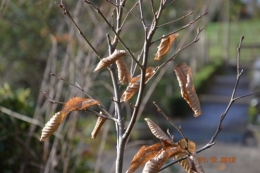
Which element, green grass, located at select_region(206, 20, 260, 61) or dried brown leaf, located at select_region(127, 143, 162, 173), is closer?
dried brown leaf, located at select_region(127, 143, 162, 173)

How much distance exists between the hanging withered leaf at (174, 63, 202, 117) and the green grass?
22240mm

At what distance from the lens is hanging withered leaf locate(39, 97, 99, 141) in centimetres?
157

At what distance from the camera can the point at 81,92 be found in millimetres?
3902

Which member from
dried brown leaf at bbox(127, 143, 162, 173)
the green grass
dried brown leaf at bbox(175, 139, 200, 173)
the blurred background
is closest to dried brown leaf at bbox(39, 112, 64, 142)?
dried brown leaf at bbox(127, 143, 162, 173)

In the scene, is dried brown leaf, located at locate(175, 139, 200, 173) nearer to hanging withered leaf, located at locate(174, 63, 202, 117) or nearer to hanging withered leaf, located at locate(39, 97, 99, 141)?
hanging withered leaf, located at locate(174, 63, 202, 117)

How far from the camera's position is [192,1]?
12.6 metres

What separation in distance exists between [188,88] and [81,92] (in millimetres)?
2413

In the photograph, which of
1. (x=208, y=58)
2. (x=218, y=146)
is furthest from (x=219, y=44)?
(x=218, y=146)

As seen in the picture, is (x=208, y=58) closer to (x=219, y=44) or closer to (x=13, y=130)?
(x=219, y=44)

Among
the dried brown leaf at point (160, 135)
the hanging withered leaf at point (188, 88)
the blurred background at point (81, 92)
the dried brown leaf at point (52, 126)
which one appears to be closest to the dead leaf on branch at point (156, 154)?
the dried brown leaf at point (160, 135)

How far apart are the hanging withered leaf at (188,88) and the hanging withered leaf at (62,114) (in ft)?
0.96

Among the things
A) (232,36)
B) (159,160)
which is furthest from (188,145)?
(232,36)

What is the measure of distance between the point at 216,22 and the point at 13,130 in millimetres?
22757

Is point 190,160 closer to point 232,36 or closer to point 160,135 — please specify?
point 160,135
